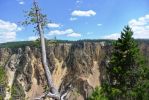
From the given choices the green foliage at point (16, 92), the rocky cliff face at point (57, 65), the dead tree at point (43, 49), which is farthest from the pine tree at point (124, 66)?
the rocky cliff face at point (57, 65)

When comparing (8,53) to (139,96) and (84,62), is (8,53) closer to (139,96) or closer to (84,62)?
(84,62)

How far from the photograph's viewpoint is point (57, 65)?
93.1 meters

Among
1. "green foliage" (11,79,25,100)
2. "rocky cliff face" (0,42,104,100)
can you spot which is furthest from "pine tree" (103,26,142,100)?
"rocky cliff face" (0,42,104,100)

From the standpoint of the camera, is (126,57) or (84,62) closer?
(126,57)

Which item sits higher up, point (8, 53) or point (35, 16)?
point (35, 16)

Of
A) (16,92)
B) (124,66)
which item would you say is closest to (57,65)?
(16,92)

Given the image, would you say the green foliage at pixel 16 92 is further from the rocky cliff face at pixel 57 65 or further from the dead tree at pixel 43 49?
the dead tree at pixel 43 49

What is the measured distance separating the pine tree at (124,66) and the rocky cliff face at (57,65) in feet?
147

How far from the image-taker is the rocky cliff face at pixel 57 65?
88.4 meters

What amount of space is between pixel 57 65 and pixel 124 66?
5358cm

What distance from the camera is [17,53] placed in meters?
95.0

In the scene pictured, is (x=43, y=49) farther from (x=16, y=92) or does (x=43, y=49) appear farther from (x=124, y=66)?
(x=16, y=92)

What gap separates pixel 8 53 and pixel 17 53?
9.37 ft

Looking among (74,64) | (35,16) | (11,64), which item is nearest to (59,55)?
(74,64)
